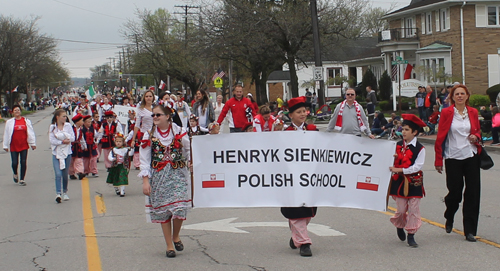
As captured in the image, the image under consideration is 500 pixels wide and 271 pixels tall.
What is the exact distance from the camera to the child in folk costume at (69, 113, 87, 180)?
14070mm

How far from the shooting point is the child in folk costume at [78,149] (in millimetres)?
14070

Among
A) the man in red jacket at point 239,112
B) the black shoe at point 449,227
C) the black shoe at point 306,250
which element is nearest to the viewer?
the black shoe at point 306,250

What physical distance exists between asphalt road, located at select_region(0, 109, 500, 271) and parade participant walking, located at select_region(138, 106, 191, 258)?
48cm

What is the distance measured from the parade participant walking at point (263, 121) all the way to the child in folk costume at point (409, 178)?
4.78 metres

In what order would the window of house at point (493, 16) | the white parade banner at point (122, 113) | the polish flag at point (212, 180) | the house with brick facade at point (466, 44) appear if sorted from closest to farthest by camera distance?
1. the polish flag at point (212, 180)
2. the white parade banner at point (122, 113)
3. the house with brick facade at point (466, 44)
4. the window of house at point (493, 16)

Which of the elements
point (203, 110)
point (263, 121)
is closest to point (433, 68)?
point (203, 110)

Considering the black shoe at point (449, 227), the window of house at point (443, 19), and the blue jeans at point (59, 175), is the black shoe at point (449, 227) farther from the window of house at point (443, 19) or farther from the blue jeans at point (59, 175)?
the window of house at point (443, 19)

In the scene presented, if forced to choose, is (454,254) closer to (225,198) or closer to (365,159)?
(365,159)

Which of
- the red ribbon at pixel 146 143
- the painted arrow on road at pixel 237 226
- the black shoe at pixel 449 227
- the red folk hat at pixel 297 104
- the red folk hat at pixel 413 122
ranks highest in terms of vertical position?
the red folk hat at pixel 297 104

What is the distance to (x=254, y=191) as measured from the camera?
682 centimetres

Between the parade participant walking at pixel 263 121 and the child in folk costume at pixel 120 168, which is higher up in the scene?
the parade participant walking at pixel 263 121

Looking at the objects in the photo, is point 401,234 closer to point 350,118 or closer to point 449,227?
point 449,227

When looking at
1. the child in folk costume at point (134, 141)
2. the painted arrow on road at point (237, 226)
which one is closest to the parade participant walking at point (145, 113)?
the child in folk costume at point (134, 141)

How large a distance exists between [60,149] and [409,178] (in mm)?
6844
